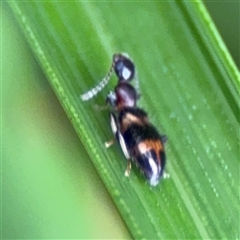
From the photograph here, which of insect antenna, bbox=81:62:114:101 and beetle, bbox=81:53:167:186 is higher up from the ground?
insect antenna, bbox=81:62:114:101

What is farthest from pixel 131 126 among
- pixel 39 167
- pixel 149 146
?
pixel 39 167

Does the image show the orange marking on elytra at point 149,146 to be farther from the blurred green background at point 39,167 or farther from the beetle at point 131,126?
the blurred green background at point 39,167

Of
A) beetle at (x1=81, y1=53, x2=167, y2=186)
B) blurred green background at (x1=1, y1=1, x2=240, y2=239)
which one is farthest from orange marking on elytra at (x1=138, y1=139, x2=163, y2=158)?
blurred green background at (x1=1, y1=1, x2=240, y2=239)

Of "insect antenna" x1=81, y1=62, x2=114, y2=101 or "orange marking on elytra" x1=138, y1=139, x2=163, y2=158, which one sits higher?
"insect antenna" x1=81, y1=62, x2=114, y2=101

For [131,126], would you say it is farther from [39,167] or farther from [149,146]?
[39,167]

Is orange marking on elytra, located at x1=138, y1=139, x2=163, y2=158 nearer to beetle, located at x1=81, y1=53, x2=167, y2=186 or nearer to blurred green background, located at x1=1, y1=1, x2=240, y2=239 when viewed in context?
beetle, located at x1=81, y1=53, x2=167, y2=186

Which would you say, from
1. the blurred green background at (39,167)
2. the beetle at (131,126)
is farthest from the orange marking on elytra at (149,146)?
the blurred green background at (39,167)

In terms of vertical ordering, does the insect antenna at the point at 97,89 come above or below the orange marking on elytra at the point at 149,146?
above

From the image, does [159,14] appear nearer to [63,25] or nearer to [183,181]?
[63,25]
